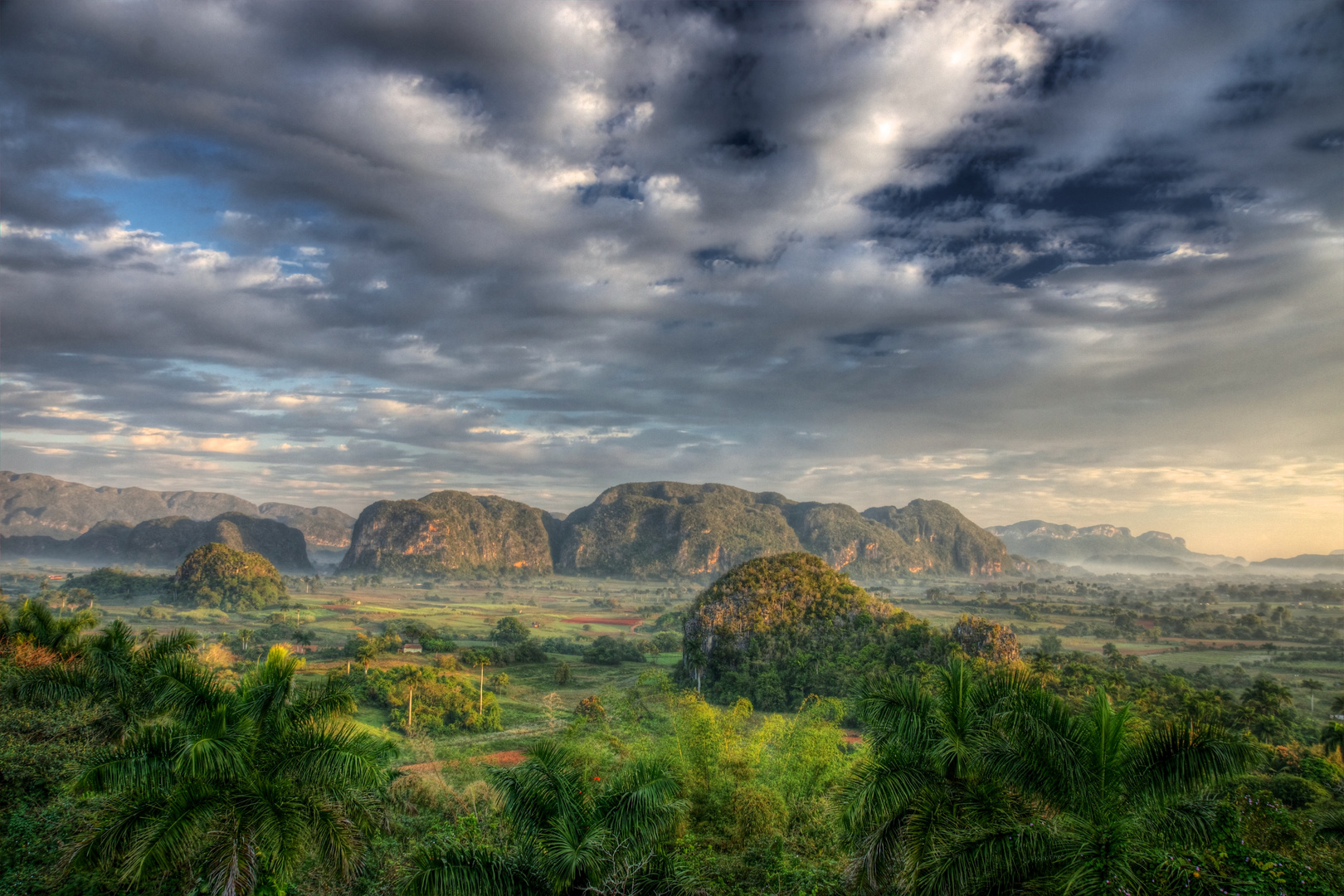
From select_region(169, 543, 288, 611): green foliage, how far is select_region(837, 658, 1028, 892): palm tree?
4890 inches

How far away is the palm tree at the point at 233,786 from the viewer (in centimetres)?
991

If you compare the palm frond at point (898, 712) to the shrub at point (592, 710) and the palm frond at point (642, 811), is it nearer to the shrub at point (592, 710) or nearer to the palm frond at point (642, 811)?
the palm frond at point (642, 811)

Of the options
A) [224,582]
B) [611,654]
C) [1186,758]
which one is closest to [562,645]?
[611,654]

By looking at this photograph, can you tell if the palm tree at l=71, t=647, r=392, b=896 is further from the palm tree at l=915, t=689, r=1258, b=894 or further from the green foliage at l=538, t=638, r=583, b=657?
the green foliage at l=538, t=638, r=583, b=657

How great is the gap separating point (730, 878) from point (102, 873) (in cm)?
1149

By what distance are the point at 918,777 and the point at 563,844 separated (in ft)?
18.8

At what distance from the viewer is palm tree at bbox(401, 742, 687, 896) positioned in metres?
9.38

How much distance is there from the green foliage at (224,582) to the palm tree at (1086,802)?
415 feet

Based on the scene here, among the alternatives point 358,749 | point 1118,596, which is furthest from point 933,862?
point 1118,596

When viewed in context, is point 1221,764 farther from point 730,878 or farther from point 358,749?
point 358,749

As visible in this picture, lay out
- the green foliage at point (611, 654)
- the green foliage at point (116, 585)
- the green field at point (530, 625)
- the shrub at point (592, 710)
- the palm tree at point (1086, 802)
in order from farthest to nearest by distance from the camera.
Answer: the green foliage at point (116, 585) → the green foliage at point (611, 654) → the green field at point (530, 625) → the shrub at point (592, 710) → the palm tree at point (1086, 802)

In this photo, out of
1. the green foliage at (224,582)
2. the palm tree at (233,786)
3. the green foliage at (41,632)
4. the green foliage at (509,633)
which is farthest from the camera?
the green foliage at (224,582)

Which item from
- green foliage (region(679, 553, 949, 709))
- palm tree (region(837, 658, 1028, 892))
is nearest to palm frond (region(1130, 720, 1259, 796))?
palm tree (region(837, 658, 1028, 892))

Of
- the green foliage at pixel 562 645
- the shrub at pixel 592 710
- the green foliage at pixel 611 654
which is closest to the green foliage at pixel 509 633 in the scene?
the green foliage at pixel 562 645
